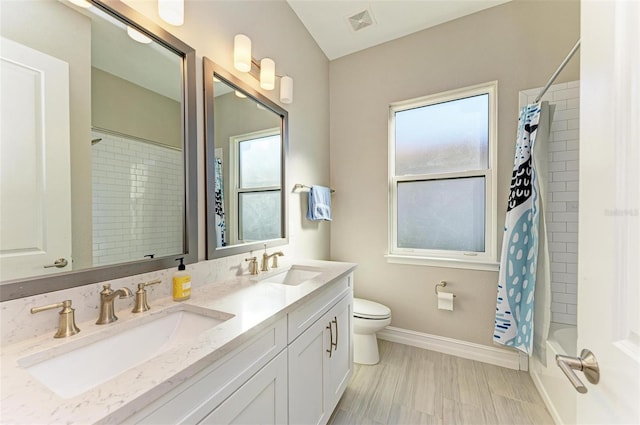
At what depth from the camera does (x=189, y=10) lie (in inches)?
45.9

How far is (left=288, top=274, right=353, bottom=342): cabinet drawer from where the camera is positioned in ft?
3.43

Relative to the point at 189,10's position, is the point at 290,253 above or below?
below

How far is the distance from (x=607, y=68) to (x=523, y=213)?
4.88ft

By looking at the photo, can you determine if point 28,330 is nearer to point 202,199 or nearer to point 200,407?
point 200,407

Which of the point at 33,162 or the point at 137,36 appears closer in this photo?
the point at 33,162

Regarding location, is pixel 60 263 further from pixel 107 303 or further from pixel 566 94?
pixel 566 94

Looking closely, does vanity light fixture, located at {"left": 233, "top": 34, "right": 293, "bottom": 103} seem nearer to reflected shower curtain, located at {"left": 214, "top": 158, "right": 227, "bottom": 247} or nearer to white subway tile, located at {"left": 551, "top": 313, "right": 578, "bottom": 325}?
reflected shower curtain, located at {"left": 214, "top": 158, "right": 227, "bottom": 247}

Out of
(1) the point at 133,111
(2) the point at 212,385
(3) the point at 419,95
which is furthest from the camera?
(3) the point at 419,95

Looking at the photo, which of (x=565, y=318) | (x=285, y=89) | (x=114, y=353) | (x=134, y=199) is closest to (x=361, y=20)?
(x=285, y=89)

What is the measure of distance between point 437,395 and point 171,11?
2565 mm

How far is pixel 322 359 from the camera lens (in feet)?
4.22

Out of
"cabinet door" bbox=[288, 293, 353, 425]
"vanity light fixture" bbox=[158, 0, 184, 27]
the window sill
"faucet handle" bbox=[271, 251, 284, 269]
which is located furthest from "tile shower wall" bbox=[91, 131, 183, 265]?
the window sill

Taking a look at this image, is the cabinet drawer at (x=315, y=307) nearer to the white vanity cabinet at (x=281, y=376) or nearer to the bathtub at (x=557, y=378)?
the white vanity cabinet at (x=281, y=376)

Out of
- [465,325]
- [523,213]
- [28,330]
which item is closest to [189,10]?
[28,330]
